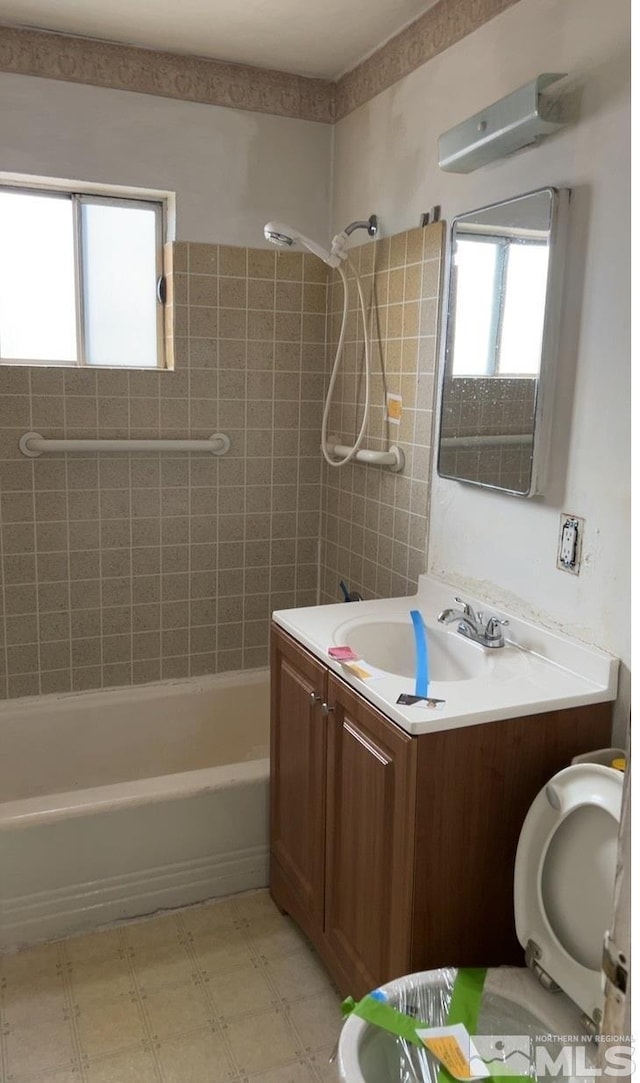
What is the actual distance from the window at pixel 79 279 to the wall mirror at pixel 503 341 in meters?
1.19

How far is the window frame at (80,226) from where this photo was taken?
2568mm

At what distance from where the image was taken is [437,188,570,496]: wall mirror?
1.73 metres

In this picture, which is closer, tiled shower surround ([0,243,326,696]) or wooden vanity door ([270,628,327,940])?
wooden vanity door ([270,628,327,940])

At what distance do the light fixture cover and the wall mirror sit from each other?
4.6 inches

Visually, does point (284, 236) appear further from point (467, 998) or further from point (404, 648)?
point (467, 998)

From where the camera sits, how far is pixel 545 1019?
136 cm

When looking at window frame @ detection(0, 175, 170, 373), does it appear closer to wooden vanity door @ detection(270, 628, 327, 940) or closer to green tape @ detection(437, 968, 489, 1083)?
wooden vanity door @ detection(270, 628, 327, 940)

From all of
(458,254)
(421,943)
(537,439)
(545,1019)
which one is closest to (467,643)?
(537,439)

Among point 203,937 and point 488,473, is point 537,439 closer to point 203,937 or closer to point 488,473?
point 488,473

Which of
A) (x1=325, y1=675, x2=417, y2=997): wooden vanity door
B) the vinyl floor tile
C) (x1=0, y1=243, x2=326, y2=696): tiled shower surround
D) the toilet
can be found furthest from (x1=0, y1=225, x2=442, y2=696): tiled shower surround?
the toilet

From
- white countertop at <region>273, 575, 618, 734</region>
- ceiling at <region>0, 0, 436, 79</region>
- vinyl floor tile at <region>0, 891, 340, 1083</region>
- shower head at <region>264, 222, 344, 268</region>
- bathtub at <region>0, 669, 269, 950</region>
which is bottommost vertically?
vinyl floor tile at <region>0, 891, 340, 1083</region>

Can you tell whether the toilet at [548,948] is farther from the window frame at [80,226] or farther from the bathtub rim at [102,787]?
the window frame at [80,226]

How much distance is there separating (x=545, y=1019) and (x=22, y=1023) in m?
1.22

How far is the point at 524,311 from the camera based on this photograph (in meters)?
1.80
